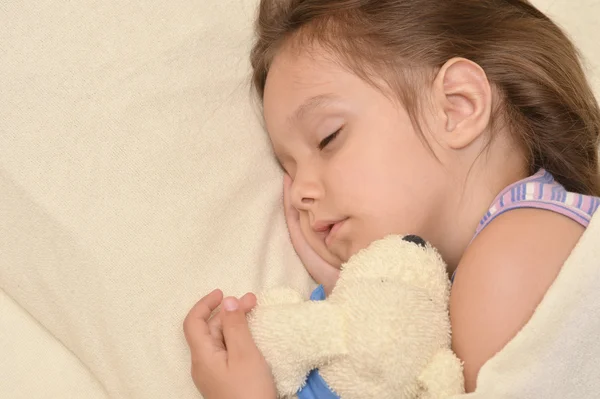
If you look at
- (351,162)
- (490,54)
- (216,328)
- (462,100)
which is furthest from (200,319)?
(490,54)

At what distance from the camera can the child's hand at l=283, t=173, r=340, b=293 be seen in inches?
49.9

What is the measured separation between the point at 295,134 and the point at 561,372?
59 cm

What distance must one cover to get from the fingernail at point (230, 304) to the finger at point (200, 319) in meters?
0.06

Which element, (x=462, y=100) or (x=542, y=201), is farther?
(x=462, y=100)

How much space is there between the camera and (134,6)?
1.29 metres

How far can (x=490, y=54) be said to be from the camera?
1.22 meters

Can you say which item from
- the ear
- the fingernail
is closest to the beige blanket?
the fingernail

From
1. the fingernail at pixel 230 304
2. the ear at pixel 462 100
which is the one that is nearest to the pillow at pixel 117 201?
the fingernail at pixel 230 304

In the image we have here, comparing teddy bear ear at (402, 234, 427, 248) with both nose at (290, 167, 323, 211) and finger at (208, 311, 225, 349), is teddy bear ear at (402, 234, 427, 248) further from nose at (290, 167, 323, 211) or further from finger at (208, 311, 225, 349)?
finger at (208, 311, 225, 349)

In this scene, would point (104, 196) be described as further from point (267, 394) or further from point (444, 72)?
point (444, 72)

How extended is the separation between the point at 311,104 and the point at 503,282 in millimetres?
450

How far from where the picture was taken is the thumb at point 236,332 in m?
1.02

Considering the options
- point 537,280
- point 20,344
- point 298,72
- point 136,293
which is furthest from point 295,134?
point 20,344

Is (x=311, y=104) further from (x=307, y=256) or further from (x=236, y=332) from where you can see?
(x=236, y=332)
